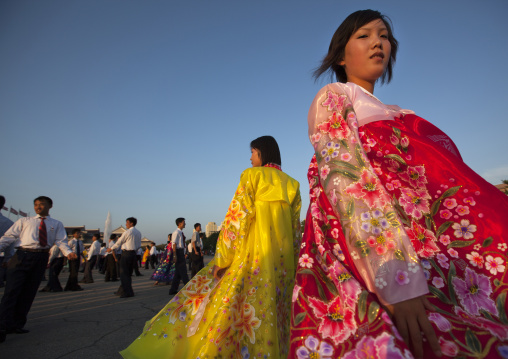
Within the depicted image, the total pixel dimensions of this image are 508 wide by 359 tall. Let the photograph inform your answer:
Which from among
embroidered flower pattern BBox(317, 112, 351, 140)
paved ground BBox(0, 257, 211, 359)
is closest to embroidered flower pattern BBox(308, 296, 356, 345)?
embroidered flower pattern BBox(317, 112, 351, 140)

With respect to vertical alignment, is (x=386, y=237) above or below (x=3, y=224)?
below

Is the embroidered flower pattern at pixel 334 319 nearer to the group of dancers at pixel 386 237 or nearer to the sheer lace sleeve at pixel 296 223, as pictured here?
the group of dancers at pixel 386 237

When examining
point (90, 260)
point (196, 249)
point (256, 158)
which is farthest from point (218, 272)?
point (90, 260)

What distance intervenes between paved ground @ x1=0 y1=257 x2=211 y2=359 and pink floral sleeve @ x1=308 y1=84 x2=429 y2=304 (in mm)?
2964

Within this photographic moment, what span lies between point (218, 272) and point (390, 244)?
1.59m

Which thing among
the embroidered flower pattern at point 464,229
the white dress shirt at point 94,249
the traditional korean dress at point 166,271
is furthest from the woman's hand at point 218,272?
the white dress shirt at point 94,249

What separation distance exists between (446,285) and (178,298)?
185 cm

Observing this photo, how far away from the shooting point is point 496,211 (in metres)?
0.67

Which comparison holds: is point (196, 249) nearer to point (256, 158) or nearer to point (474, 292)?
point (256, 158)

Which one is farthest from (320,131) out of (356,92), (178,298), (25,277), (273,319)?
(25,277)

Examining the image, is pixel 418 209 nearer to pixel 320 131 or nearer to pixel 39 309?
pixel 320 131

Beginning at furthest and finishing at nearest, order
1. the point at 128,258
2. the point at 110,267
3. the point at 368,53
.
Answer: the point at 110,267
the point at 128,258
the point at 368,53

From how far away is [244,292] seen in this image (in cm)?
A: 188

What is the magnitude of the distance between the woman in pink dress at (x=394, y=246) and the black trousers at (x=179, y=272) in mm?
6448
